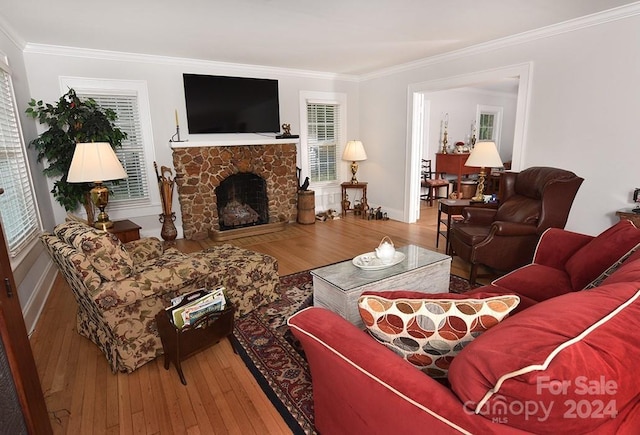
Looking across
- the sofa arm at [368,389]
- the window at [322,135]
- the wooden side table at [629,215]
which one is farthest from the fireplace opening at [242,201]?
the wooden side table at [629,215]

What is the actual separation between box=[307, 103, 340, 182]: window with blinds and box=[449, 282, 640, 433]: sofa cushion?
5.49 metres

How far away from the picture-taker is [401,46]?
14.0 ft

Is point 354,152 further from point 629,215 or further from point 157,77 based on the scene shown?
point 629,215

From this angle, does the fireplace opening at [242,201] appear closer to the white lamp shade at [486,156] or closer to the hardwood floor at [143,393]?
the hardwood floor at [143,393]

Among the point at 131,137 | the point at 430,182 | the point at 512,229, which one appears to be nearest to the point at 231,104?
the point at 131,137

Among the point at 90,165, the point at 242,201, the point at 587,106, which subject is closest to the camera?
the point at 90,165

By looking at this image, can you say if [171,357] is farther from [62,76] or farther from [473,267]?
[62,76]

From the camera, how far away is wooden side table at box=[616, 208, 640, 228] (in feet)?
10.3

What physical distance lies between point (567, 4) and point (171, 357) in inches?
166

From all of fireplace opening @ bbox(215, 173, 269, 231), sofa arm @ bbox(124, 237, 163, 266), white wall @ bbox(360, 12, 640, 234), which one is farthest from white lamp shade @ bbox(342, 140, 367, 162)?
sofa arm @ bbox(124, 237, 163, 266)

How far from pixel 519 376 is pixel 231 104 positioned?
16.7ft

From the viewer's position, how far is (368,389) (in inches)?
42.0

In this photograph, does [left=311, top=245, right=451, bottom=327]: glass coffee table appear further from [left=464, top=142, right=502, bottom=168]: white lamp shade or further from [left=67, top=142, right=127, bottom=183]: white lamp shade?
[left=67, top=142, right=127, bottom=183]: white lamp shade

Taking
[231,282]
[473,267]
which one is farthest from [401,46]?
[231,282]
